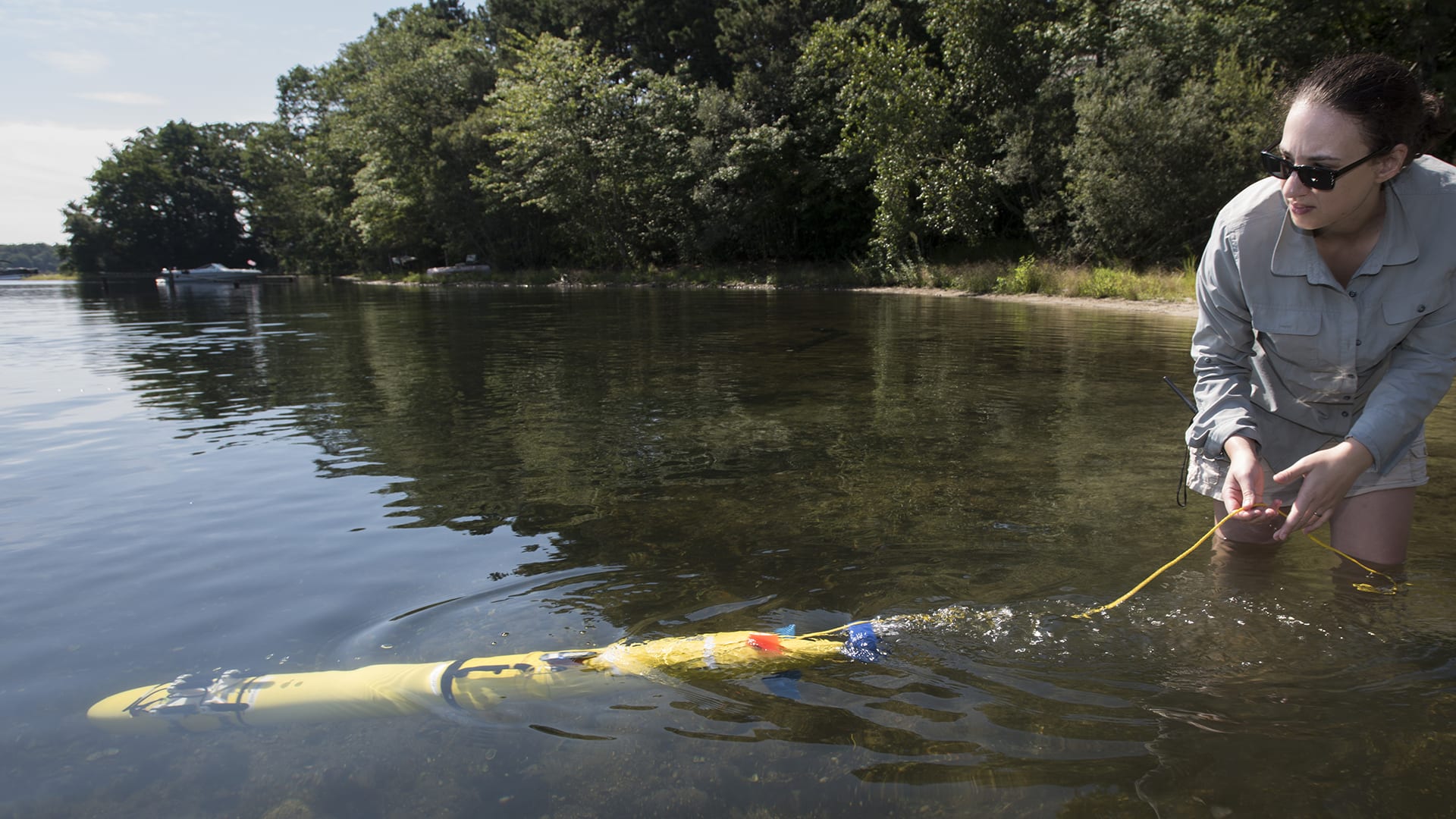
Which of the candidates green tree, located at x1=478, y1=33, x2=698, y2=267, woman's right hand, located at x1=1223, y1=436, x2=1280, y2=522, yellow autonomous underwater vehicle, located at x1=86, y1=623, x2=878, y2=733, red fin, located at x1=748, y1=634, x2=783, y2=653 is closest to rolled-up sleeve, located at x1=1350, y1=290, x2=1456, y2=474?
woman's right hand, located at x1=1223, y1=436, x2=1280, y2=522

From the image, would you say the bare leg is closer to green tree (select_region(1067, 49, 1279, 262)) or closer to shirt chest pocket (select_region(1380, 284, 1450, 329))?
shirt chest pocket (select_region(1380, 284, 1450, 329))

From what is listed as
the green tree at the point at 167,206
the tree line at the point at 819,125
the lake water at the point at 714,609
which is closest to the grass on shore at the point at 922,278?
the tree line at the point at 819,125

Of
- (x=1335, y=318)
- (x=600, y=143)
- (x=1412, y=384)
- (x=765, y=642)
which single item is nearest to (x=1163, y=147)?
(x=1335, y=318)

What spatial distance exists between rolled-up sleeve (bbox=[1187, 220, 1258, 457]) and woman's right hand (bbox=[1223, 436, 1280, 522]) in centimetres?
5

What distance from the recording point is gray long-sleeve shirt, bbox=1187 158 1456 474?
111 inches

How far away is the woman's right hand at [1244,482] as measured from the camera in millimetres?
2889

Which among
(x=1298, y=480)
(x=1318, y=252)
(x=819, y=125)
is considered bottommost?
(x=1298, y=480)

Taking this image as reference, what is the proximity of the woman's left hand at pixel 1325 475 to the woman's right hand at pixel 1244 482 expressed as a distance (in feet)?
0.31

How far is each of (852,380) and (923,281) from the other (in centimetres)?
2403

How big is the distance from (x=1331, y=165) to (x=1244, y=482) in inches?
40.9

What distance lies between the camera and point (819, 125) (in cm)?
3909

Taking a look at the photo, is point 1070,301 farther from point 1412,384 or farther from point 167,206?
point 167,206

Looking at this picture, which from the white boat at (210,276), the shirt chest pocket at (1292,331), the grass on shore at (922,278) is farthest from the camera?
the white boat at (210,276)

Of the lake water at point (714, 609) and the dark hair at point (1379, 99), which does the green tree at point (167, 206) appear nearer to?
the lake water at point (714, 609)
